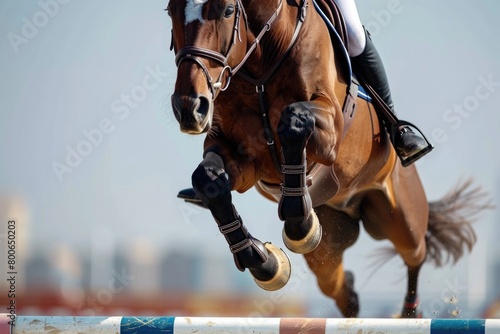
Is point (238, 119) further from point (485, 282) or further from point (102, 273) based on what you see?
point (102, 273)

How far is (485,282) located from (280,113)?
6.55 metres

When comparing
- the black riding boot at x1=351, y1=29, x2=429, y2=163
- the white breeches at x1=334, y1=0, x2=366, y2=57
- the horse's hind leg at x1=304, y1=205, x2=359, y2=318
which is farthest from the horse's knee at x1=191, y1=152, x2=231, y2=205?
the horse's hind leg at x1=304, y1=205, x2=359, y2=318

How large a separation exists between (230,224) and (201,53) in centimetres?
84

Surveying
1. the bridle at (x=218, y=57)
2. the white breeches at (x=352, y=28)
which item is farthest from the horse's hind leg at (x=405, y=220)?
the bridle at (x=218, y=57)

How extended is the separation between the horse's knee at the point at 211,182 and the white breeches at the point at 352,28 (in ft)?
4.01

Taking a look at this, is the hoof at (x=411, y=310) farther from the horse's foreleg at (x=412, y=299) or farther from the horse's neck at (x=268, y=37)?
the horse's neck at (x=268, y=37)

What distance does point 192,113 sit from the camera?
3.77 metres

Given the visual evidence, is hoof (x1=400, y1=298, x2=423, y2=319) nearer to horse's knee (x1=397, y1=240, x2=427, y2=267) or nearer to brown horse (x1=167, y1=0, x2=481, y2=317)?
horse's knee (x1=397, y1=240, x2=427, y2=267)

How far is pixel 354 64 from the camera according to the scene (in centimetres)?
525

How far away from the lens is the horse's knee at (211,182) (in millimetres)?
4234

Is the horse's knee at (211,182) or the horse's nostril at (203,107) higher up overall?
the horse's nostril at (203,107)

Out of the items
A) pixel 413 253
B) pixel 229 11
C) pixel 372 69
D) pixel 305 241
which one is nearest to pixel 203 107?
pixel 229 11

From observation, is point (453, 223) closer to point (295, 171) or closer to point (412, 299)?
point (412, 299)

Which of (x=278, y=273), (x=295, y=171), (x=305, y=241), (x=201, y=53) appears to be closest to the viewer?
(x=201, y=53)
